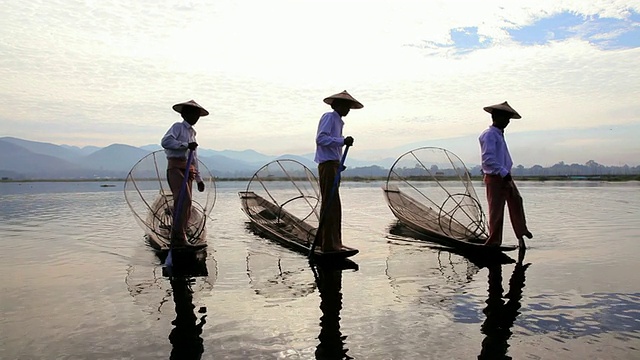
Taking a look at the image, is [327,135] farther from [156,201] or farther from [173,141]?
[156,201]

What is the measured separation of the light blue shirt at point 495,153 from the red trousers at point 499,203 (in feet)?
0.55

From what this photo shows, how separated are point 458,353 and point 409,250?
460 cm

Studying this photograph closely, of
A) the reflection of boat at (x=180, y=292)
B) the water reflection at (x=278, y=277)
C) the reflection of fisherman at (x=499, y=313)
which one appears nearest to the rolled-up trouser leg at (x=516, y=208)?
the reflection of fisherman at (x=499, y=313)

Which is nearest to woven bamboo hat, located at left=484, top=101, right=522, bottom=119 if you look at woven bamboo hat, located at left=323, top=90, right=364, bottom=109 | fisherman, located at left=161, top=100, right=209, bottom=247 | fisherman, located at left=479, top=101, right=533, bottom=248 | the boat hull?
fisherman, located at left=479, top=101, right=533, bottom=248

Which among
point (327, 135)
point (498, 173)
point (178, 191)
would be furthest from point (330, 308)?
point (498, 173)

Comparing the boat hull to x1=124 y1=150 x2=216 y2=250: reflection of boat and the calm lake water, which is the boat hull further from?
x1=124 y1=150 x2=216 y2=250: reflection of boat

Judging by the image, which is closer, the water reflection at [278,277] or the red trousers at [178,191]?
the water reflection at [278,277]

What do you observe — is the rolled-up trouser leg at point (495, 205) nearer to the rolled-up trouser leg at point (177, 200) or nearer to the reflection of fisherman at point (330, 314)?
the reflection of fisherman at point (330, 314)

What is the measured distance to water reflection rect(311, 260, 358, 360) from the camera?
11.9 feet

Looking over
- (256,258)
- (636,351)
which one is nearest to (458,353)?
(636,351)

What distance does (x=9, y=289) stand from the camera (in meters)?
5.49

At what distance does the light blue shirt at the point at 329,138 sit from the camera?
6.72m

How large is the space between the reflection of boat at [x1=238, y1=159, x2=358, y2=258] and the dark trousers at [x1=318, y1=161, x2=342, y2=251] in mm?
202

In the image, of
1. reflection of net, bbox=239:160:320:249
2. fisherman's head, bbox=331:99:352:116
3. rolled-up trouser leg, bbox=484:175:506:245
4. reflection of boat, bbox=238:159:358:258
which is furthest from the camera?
reflection of net, bbox=239:160:320:249
